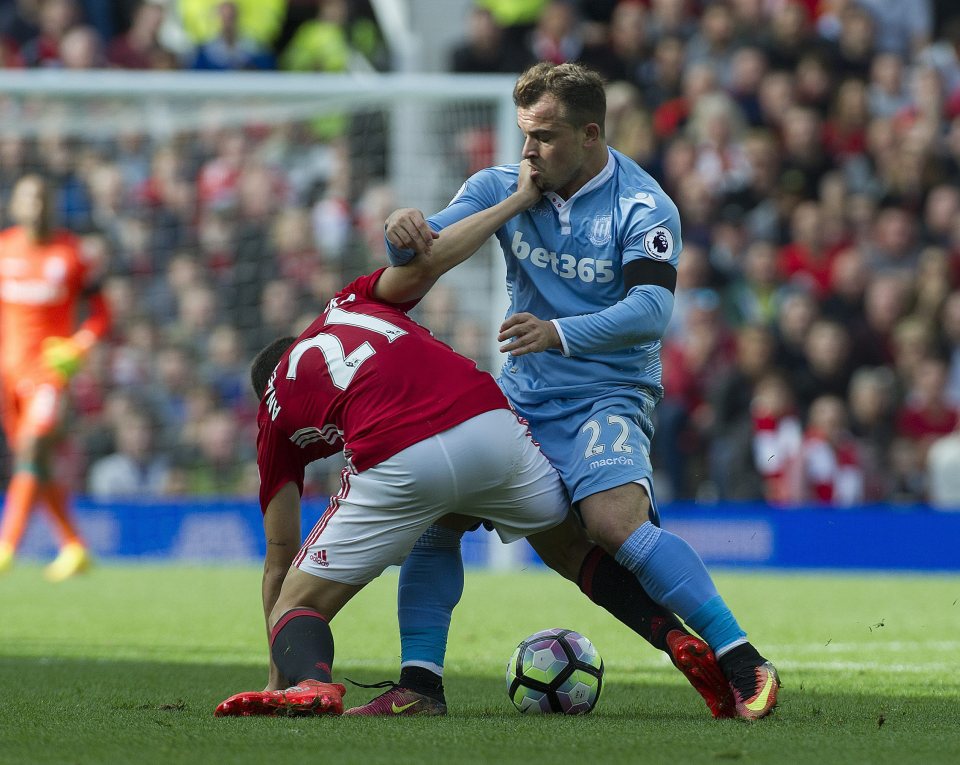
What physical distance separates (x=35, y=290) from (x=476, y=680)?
6.04 metres

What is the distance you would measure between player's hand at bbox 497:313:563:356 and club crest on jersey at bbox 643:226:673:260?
427 mm

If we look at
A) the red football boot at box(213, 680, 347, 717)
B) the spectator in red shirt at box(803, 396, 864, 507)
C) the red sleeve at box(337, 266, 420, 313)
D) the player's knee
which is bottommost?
the spectator in red shirt at box(803, 396, 864, 507)

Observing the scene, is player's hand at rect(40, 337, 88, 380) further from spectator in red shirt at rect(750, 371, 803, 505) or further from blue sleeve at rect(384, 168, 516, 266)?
blue sleeve at rect(384, 168, 516, 266)

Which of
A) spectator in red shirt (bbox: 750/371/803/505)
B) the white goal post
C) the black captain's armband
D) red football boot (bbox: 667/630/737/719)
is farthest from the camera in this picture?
the white goal post

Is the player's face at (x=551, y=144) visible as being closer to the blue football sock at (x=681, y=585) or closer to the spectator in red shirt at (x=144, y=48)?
the blue football sock at (x=681, y=585)

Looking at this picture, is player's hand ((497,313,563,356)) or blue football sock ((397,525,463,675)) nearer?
player's hand ((497,313,563,356))

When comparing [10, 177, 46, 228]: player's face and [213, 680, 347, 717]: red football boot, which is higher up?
[10, 177, 46, 228]: player's face

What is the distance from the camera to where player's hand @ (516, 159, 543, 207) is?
4.91 m

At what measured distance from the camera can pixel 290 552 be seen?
487cm

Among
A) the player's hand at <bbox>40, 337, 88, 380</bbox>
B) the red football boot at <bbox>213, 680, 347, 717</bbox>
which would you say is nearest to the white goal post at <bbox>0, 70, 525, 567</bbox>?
the player's hand at <bbox>40, 337, 88, 380</bbox>

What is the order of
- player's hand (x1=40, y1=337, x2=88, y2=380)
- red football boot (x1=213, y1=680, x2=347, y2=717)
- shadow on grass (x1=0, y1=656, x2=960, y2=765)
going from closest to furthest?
shadow on grass (x1=0, y1=656, x2=960, y2=765), red football boot (x1=213, y1=680, x2=347, y2=717), player's hand (x1=40, y1=337, x2=88, y2=380)

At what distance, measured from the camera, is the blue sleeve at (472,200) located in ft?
15.9

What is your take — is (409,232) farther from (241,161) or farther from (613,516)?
(241,161)

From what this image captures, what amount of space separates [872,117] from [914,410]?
334 cm
